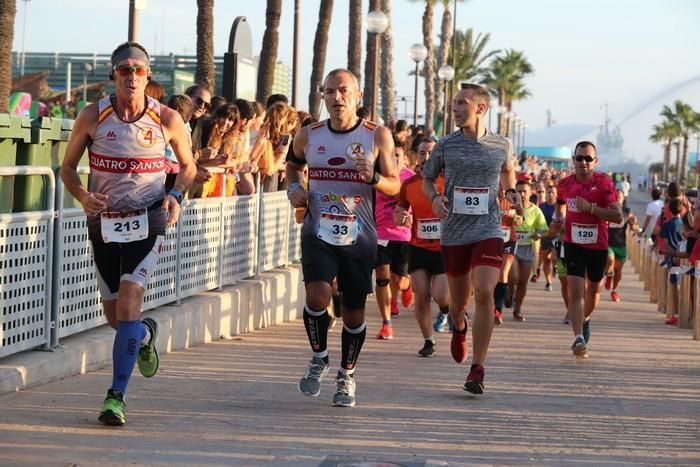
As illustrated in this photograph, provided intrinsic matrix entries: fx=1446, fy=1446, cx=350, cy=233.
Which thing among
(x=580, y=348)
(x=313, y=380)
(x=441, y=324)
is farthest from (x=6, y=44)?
(x=313, y=380)

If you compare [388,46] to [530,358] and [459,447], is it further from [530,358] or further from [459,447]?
[459,447]

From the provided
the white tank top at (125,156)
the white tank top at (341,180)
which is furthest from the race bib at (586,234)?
the white tank top at (125,156)

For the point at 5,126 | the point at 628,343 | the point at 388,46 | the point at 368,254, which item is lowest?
the point at 628,343

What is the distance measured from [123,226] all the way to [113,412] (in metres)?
0.99

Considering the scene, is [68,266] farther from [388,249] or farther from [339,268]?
[388,249]

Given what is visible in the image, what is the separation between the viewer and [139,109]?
7.79 metres

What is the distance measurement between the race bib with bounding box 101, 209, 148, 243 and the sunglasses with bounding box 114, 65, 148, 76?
2.40 feet

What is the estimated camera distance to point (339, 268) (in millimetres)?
8930

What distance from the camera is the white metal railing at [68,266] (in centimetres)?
848

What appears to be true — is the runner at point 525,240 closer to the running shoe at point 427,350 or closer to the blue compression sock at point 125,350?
the running shoe at point 427,350

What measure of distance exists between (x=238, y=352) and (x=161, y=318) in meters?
0.90

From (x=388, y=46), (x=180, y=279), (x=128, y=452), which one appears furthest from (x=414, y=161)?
(x=388, y=46)

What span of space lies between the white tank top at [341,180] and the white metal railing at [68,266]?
1.60 m

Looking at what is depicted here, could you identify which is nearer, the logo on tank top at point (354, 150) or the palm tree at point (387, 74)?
the logo on tank top at point (354, 150)
